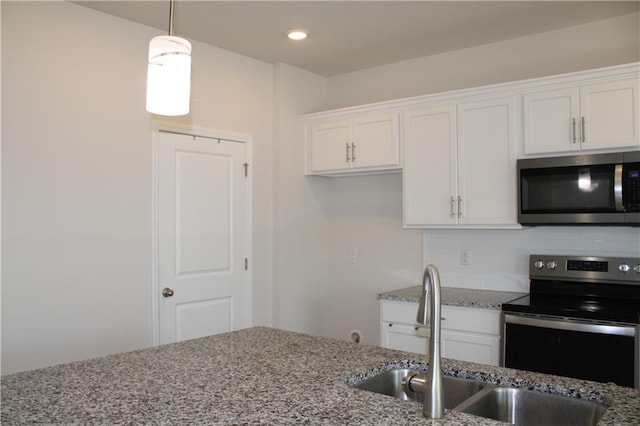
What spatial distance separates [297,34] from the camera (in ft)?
11.5

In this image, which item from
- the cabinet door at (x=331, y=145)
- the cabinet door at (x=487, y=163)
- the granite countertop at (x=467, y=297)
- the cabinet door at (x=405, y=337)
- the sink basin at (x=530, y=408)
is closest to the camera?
the sink basin at (x=530, y=408)

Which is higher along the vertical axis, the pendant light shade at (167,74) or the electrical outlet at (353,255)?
the pendant light shade at (167,74)

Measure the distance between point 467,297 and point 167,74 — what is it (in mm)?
2416

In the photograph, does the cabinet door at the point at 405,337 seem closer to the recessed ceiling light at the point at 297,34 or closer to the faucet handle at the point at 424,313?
the recessed ceiling light at the point at 297,34

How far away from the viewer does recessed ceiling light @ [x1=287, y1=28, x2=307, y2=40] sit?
3434 mm

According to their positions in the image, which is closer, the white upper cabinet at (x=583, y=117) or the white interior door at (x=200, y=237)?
the white upper cabinet at (x=583, y=117)

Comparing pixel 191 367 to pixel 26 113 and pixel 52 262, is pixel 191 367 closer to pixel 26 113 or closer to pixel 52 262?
pixel 52 262

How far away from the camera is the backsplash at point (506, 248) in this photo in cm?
321

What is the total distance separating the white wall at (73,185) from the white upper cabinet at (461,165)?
163cm

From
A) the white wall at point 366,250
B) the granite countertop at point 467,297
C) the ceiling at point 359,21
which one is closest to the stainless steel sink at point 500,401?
the granite countertop at point 467,297

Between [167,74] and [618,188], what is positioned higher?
[167,74]

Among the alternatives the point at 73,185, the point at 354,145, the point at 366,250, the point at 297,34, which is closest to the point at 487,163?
the point at 354,145

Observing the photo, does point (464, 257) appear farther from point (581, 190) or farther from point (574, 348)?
point (574, 348)

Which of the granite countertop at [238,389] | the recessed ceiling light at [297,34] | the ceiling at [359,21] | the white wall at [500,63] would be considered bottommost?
the granite countertop at [238,389]
